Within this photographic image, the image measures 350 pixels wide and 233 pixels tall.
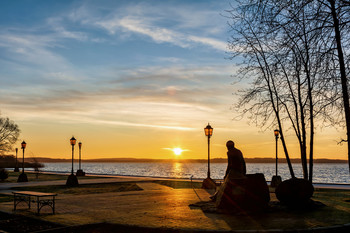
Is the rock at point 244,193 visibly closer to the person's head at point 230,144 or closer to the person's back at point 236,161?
the person's back at point 236,161

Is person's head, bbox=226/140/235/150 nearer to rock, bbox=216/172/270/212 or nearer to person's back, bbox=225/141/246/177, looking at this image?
person's back, bbox=225/141/246/177

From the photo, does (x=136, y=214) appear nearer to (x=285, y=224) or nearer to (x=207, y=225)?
(x=207, y=225)

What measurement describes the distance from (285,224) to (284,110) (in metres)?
9.44

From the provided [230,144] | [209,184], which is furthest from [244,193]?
[209,184]

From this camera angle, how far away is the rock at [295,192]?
1373 cm

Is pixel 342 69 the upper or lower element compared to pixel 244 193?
upper

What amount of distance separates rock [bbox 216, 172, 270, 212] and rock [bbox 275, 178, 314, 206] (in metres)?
1.15

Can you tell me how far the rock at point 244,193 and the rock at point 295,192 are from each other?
1148mm

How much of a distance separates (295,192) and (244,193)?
2210 millimetres

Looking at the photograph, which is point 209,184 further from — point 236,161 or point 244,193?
point 244,193

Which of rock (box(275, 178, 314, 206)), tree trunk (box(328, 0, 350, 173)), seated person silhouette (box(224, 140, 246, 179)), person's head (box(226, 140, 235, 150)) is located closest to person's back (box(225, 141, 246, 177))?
seated person silhouette (box(224, 140, 246, 179))

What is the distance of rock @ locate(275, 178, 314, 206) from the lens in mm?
13734

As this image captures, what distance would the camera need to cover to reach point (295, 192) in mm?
13812

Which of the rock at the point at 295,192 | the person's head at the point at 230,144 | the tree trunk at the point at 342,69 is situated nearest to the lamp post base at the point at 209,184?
the rock at the point at 295,192
